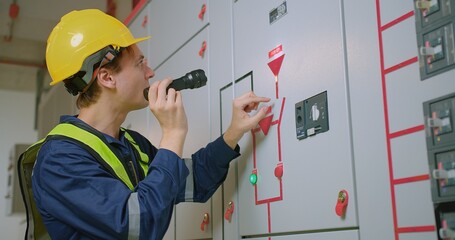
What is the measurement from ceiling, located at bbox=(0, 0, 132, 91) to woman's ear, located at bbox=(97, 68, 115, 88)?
2431 mm

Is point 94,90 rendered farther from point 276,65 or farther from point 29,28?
point 29,28

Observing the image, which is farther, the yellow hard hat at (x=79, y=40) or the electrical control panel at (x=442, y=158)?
the yellow hard hat at (x=79, y=40)

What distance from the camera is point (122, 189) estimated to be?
4.38ft

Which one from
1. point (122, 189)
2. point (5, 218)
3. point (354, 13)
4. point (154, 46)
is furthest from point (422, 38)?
point (5, 218)

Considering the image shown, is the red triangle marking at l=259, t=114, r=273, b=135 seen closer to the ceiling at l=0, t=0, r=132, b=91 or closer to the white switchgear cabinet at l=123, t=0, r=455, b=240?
the white switchgear cabinet at l=123, t=0, r=455, b=240

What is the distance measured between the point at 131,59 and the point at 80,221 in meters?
0.61

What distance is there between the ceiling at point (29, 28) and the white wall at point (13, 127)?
416 millimetres

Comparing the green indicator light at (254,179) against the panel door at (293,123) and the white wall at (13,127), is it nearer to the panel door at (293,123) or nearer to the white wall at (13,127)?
the panel door at (293,123)

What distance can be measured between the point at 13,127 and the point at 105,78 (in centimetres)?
533

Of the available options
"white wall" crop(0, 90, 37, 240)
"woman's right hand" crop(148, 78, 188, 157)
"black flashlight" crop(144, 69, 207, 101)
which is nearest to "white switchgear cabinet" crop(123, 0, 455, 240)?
"black flashlight" crop(144, 69, 207, 101)

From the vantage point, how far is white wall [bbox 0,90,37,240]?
6043 millimetres

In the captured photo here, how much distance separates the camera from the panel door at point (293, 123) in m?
1.29

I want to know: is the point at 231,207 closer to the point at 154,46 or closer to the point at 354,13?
the point at 354,13

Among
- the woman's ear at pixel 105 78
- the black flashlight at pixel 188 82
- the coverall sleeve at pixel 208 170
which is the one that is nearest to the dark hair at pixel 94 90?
the woman's ear at pixel 105 78
